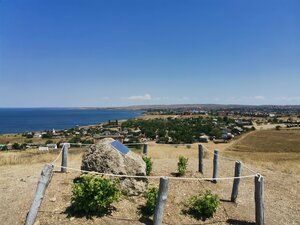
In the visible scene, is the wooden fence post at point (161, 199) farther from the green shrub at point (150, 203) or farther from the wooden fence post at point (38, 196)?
the wooden fence post at point (38, 196)

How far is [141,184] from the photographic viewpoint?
9859 millimetres

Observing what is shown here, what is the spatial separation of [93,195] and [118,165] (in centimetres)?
187

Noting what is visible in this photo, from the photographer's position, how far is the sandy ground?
8.05m

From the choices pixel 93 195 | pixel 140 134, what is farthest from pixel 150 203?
pixel 140 134

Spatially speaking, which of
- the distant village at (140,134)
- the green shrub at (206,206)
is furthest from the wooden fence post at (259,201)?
the distant village at (140,134)

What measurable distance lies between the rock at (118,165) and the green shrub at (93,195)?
1.47 meters

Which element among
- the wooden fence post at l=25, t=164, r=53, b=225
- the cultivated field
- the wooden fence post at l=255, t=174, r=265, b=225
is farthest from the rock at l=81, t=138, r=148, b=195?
the wooden fence post at l=255, t=174, r=265, b=225

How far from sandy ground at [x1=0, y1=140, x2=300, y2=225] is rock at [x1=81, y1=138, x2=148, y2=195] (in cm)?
45

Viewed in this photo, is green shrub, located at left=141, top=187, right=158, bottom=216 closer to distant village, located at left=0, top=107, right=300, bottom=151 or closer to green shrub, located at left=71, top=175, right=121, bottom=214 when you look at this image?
green shrub, located at left=71, top=175, right=121, bottom=214

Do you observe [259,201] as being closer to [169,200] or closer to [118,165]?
[169,200]

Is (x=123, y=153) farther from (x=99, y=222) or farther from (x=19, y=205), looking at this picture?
(x=19, y=205)

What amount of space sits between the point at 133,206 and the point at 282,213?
15.6 ft

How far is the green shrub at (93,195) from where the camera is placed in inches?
305

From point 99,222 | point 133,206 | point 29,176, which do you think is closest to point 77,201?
point 99,222
